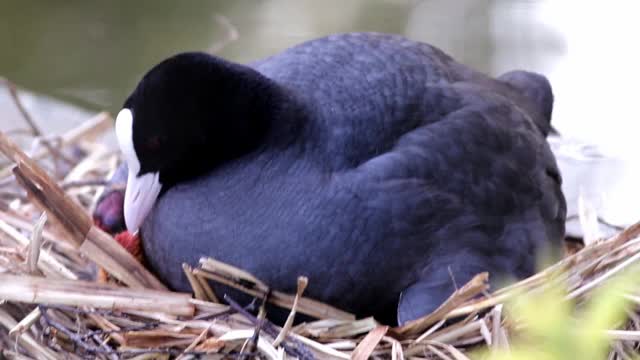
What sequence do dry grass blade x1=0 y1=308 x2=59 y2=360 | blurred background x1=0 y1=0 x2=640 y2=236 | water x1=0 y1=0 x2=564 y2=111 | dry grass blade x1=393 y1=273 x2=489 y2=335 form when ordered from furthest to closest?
1. water x1=0 y1=0 x2=564 y2=111
2. blurred background x1=0 y1=0 x2=640 y2=236
3. dry grass blade x1=0 y1=308 x2=59 y2=360
4. dry grass blade x1=393 y1=273 x2=489 y2=335

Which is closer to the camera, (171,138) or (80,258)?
(171,138)

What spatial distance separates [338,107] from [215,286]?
0.35 metres

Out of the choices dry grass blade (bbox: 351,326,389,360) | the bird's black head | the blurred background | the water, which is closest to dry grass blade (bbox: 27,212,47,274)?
the bird's black head

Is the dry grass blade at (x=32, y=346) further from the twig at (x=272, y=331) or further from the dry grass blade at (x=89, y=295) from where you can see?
the twig at (x=272, y=331)

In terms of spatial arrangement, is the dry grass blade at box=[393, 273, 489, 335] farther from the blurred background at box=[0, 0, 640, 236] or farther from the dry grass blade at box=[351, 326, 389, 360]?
the blurred background at box=[0, 0, 640, 236]

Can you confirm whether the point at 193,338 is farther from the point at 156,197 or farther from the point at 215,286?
the point at 156,197

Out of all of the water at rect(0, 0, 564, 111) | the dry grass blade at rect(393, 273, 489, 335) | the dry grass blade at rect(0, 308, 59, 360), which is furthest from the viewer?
the water at rect(0, 0, 564, 111)

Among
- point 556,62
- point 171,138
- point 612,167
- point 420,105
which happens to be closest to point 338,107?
point 420,105

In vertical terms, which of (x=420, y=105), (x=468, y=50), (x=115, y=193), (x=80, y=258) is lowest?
(x=468, y=50)

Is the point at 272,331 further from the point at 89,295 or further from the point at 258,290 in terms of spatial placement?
the point at 89,295

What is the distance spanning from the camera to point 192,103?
165 centimetres

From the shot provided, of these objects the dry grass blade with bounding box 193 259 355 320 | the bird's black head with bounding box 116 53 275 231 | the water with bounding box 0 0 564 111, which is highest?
the bird's black head with bounding box 116 53 275 231

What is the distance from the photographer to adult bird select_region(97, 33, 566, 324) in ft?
5.25

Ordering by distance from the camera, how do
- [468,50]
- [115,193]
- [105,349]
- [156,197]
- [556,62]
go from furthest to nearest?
[468,50]
[556,62]
[115,193]
[156,197]
[105,349]
